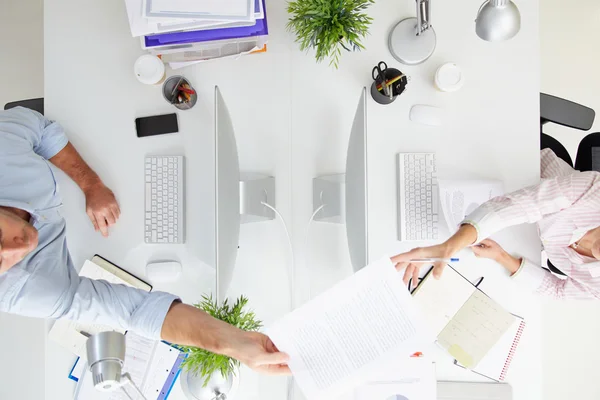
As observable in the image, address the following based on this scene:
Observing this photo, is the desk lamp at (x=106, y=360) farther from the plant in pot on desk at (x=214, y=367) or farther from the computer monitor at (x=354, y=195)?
the computer monitor at (x=354, y=195)

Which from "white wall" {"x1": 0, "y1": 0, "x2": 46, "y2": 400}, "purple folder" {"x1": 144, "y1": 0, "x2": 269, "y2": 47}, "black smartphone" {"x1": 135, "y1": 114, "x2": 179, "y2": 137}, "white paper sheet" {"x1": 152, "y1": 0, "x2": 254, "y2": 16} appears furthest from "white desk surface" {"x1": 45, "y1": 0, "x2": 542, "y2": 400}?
"white wall" {"x1": 0, "y1": 0, "x2": 46, "y2": 400}

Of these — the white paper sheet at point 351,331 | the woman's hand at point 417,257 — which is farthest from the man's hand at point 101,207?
the woman's hand at point 417,257

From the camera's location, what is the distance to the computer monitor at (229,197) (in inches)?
41.1

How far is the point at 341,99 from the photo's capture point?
142cm

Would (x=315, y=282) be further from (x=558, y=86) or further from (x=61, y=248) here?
(x=558, y=86)

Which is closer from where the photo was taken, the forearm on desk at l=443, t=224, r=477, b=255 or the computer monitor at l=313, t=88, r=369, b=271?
the computer monitor at l=313, t=88, r=369, b=271

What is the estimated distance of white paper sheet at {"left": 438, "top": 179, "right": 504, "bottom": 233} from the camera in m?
1.37

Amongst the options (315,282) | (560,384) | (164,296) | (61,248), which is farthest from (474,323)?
(61,248)

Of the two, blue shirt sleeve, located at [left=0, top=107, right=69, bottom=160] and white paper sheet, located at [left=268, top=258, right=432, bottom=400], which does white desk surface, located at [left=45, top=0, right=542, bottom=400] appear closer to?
blue shirt sleeve, located at [left=0, top=107, right=69, bottom=160]

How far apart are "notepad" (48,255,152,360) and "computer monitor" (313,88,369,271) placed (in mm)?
659

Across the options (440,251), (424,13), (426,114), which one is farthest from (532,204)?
(424,13)

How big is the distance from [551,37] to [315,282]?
68.0 inches

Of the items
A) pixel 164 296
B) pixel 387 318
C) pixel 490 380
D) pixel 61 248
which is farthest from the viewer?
pixel 490 380

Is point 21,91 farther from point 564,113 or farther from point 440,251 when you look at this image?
point 564,113
